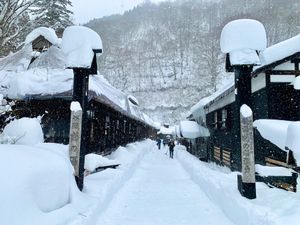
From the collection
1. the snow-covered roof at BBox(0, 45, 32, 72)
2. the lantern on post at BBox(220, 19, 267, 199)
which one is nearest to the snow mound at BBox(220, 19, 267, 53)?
the lantern on post at BBox(220, 19, 267, 199)

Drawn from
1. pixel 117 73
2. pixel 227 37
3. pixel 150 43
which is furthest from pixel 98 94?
pixel 150 43

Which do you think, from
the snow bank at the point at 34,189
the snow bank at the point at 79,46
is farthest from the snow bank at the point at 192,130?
the snow bank at the point at 34,189

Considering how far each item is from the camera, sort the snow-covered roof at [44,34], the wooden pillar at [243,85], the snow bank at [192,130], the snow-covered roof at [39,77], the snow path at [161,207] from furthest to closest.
Result: 1. the snow bank at [192,130]
2. the snow-covered roof at [44,34]
3. the snow-covered roof at [39,77]
4. the wooden pillar at [243,85]
5. the snow path at [161,207]

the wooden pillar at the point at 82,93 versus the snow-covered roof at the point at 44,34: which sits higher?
the snow-covered roof at the point at 44,34

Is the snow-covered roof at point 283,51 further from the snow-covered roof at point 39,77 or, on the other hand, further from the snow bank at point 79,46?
the snow-covered roof at point 39,77

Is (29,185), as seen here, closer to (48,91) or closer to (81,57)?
(81,57)

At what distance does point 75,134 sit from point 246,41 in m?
4.95

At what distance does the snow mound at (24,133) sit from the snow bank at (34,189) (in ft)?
5.40

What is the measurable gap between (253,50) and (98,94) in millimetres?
5881

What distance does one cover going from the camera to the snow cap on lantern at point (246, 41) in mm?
7930

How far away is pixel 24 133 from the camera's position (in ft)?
→ 24.9

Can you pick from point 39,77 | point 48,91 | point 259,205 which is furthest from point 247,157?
point 39,77

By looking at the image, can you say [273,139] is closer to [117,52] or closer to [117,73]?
[117,73]

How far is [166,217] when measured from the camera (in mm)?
7715
